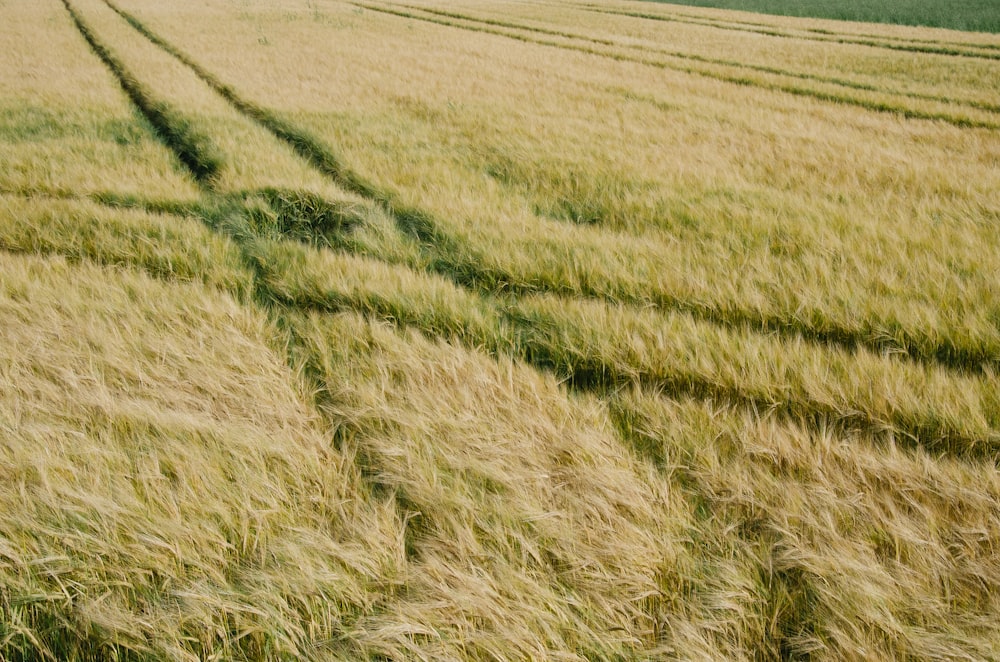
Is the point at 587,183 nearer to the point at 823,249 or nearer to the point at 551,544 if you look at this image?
the point at 823,249

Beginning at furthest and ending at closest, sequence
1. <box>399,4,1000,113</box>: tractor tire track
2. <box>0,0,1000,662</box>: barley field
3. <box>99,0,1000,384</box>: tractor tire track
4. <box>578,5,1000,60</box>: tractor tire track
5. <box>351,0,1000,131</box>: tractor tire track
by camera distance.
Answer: <box>578,5,1000,60</box>: tractor tire track, <box>399,4,1000,113</box>: tractor tire track, <box>351,0,1000,131</box>: tractor tire track, <box>99,0,1000,384</box>: tractor tire track, <box>0,0,1000,662</box>: barley field

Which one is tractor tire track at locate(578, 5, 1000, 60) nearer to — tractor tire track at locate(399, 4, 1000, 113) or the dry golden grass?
tractor tire track at locate(399, 4, 1000, 113)

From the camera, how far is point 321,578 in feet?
3.95

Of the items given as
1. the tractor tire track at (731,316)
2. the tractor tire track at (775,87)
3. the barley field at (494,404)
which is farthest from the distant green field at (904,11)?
the tractor tire track at (731,316)

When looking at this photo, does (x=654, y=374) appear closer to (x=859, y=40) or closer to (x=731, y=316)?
(x=731, y=316)

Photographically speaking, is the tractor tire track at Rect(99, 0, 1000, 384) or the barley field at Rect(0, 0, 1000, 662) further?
the tractor tire track at Rect(99, 0, 1000, 384)

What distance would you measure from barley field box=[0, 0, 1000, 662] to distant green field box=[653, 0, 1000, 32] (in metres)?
32.3

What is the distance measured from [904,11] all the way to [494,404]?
136 feet

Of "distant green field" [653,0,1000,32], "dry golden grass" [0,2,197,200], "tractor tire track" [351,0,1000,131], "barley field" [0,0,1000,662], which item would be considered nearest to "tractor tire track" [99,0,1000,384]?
"barley field" [0,0,1000,662]

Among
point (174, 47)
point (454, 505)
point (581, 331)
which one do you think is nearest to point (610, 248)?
point (581, 331)

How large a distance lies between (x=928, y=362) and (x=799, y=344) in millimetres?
533

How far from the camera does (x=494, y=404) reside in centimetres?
181

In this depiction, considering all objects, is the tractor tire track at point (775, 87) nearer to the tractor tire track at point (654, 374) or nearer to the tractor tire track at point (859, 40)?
the tractor tire track at point (654, 374)

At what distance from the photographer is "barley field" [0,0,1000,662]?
1.17 metres
